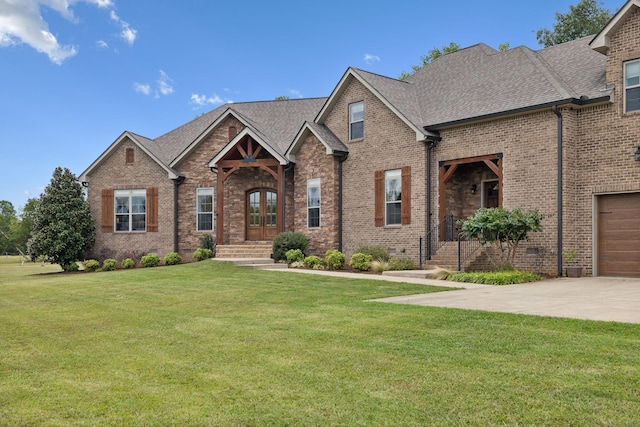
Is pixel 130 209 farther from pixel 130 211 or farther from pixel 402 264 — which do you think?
pixel 402 264

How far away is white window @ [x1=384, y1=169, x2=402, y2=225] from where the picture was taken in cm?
1969

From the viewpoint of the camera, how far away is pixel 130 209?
25875mm

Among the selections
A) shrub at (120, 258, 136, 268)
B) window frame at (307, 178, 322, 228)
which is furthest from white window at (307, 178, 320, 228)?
shrub at (120, 258, 136, 268)

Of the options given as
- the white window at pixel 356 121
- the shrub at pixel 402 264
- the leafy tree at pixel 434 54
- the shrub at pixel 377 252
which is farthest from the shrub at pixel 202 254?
the leafy tree at pixel 434 54

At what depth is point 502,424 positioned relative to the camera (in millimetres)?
3924

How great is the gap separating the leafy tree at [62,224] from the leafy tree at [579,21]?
29.7m

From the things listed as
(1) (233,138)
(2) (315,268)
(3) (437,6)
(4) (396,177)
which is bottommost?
(2) (315,268)

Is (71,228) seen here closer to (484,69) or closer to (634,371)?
(484,69)

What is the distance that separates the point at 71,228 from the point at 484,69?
60.4 feet

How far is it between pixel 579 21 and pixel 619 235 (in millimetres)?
24739

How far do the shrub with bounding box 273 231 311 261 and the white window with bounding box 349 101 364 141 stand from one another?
4244 millimetres

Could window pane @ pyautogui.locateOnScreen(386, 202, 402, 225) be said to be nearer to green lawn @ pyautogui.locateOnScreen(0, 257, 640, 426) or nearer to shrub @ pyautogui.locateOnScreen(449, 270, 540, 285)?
shrub @ pyautogui.locateOnScreen(449, 270, 540, 285)

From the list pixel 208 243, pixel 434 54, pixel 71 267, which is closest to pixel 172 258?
pixel 208 243

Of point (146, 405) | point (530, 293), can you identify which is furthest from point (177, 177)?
point (146, 405)
